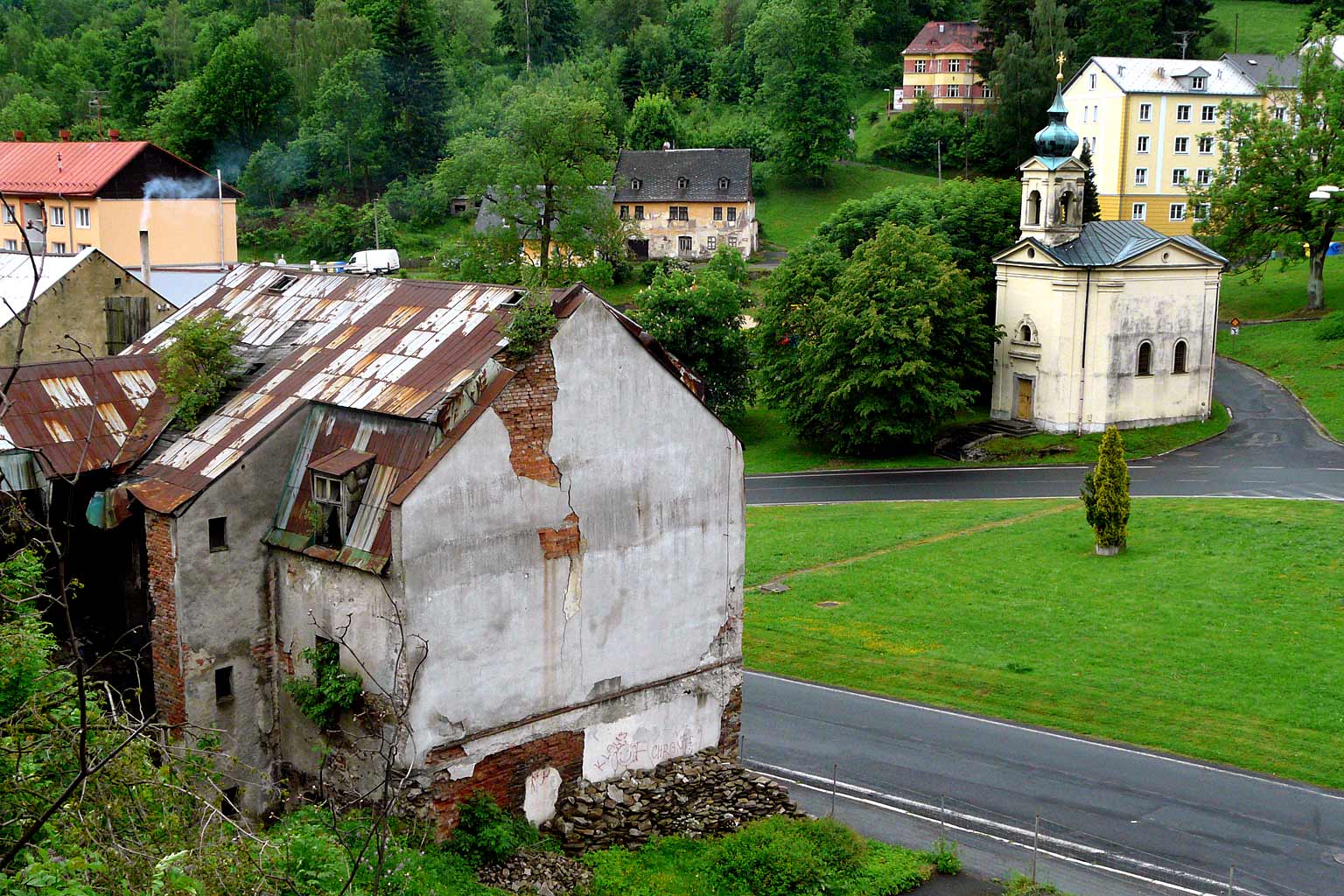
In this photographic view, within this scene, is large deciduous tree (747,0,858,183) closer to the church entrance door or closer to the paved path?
the church entrance door

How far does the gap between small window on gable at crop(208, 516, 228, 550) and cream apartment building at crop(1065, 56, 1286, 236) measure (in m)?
79.6

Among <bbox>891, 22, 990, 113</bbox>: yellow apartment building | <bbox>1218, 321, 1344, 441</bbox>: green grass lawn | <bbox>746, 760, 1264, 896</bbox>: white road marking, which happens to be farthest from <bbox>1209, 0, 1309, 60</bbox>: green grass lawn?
<bbox>746, 760, 1264, 896</bbox>: white road marking

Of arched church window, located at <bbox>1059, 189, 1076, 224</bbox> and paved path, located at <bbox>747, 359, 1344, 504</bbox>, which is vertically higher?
arched church window, located at <bbox>1059, 189, 1076, 224</bbox>

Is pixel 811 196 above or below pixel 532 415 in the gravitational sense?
above

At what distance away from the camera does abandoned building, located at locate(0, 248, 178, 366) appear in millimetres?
32406

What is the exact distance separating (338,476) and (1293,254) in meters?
64.0

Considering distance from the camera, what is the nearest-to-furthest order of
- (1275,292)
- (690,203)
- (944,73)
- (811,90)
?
(1275,292), (690,203), (811,90), (944,73)

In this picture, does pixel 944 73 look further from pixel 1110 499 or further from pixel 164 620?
pixel 164 620

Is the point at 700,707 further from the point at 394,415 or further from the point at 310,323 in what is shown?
the point at 310,323

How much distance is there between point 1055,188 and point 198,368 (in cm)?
4421

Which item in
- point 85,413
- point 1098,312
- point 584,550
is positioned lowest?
point 584,550

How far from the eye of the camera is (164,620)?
21594mm

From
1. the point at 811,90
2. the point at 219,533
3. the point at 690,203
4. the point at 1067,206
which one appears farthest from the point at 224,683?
the point at 811,90

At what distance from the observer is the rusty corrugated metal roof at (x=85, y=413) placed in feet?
75.8
